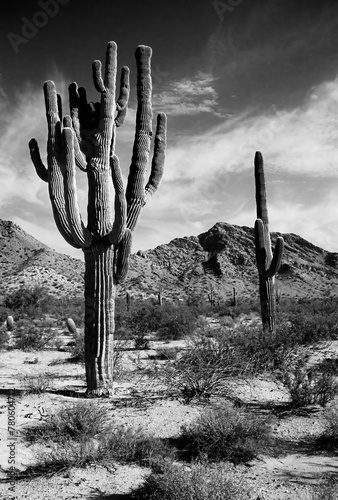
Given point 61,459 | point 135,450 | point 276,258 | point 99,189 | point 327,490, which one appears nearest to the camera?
point 327,490

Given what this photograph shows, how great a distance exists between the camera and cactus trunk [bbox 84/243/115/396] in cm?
722

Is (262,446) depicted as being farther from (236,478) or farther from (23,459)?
(23,459)

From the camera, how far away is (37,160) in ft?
27.2

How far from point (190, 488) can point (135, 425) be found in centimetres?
246

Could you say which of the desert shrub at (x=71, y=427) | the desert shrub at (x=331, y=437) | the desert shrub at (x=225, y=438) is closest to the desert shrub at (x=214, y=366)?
the desert shrub at (x=225, y=438)

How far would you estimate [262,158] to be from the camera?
1477cm

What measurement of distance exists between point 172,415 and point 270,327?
6.83 meters

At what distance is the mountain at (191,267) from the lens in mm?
48000

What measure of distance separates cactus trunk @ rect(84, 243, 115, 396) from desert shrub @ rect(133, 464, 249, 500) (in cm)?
360

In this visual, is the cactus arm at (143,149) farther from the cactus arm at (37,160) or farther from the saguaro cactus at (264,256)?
the saguaro cactus at (264,256)

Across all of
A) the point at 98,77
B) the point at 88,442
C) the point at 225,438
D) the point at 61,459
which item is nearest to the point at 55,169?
the point at 98,77

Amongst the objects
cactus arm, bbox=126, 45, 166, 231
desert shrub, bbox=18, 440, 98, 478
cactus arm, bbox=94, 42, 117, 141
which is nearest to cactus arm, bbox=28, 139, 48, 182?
cactus arm, bbox=94, 42, 117, 141

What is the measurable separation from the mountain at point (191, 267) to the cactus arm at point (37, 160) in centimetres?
3451

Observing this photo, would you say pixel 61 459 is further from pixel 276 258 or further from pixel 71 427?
pixel 276 258
